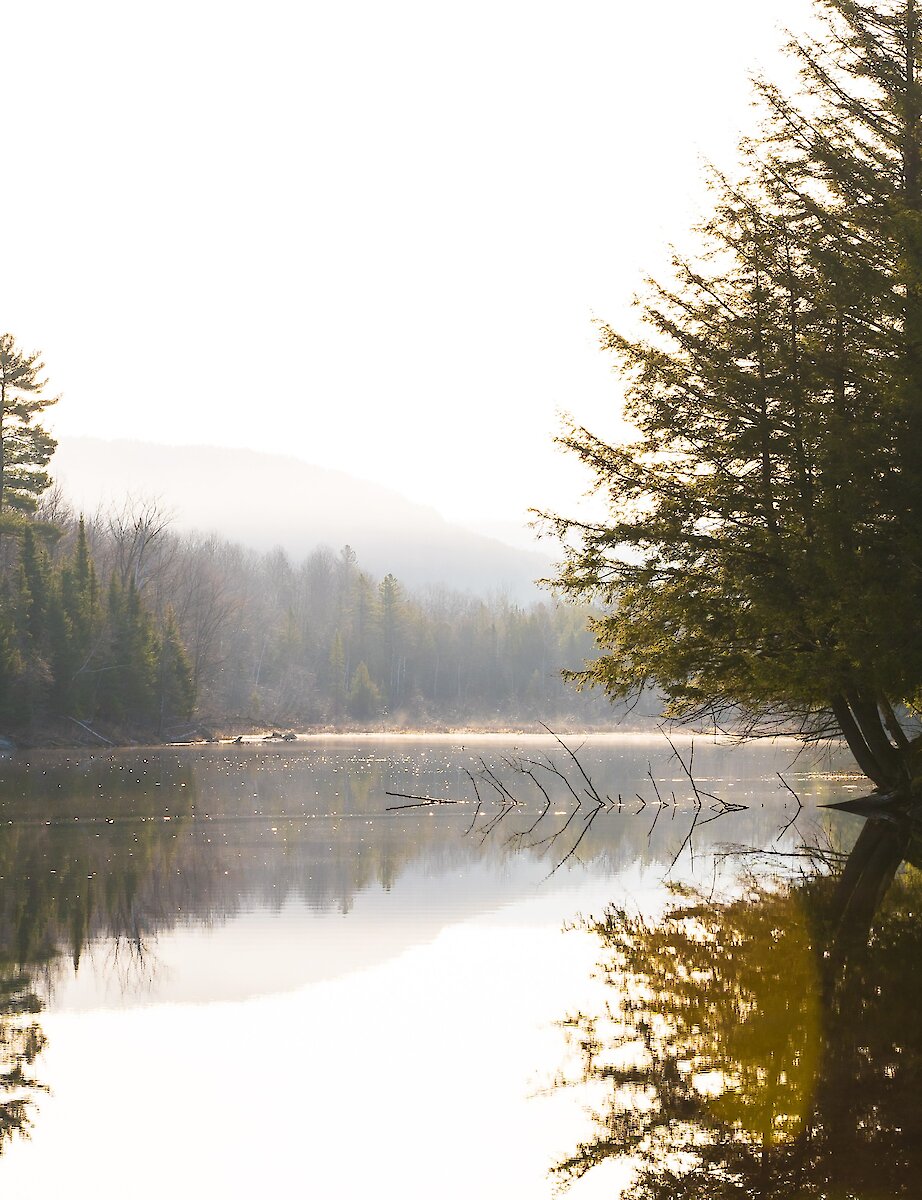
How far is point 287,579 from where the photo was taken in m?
189

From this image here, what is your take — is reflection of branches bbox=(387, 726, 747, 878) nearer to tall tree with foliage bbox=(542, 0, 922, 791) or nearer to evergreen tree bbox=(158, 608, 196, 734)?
tall tree with foliage bbox=(542, 0, 922, 791)

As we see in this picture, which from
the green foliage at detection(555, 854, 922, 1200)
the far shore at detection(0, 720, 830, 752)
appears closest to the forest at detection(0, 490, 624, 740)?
the far shore at detection(0, 720, 830, 752)

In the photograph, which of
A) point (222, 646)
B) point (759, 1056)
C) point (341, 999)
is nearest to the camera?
point (759, 1056)

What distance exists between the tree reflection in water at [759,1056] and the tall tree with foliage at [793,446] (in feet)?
22.1

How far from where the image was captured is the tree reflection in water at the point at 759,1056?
5867 millimetres

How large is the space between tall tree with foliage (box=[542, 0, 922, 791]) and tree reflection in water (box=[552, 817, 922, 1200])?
6.75 metres

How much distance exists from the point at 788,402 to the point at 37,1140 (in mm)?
16183

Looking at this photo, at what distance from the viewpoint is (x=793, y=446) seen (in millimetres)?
20062

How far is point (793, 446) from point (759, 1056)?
13.8 metres

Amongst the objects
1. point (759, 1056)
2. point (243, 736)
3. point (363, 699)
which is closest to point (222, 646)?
point (363, 699)

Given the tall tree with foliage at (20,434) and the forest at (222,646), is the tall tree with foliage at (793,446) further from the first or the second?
the tall tree with foliage at (20,434)

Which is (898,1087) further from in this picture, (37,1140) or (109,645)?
(109,645)

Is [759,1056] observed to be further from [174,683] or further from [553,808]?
[174,683]

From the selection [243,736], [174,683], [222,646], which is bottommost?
[243,736]
